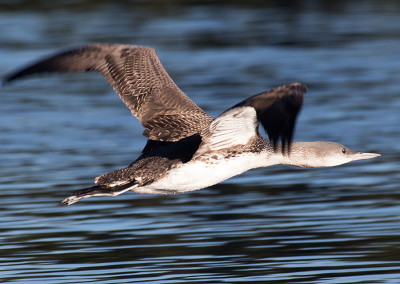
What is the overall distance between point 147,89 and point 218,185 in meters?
2.08

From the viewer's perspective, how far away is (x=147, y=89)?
845 cm

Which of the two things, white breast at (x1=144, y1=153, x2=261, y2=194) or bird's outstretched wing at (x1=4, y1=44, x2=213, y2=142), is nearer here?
white breast at (x1=144, y1=153, x2=261, y2=194)

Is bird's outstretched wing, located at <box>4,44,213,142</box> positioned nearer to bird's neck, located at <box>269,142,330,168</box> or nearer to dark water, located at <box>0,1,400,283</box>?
bird's neck, located at <box>269,142,330,168</box>

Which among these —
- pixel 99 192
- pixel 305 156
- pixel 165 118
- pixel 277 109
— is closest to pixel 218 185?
pixel 165 118

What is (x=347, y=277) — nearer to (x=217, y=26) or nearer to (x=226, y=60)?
(x=226, y=60)

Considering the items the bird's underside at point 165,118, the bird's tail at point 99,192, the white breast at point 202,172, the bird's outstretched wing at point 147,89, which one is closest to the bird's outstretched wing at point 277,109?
the bird's underside at point 165,118

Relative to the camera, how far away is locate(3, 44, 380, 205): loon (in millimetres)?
6508

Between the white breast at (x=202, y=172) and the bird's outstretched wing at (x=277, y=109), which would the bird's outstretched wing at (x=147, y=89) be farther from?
the bird's outstretched wing at (x=277, y=109)

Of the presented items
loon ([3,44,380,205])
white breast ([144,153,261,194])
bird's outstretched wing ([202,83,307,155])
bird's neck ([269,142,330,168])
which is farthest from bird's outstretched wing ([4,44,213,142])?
bird's outstretched wing ([202,83,307,155])

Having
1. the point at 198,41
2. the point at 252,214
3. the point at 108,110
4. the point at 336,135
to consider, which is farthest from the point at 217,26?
the point at 252,214

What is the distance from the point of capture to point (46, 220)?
28.9ft

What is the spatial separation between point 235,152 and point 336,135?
505 centimetres

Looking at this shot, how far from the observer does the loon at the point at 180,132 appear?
6.51 metres

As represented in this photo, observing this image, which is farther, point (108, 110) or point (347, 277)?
point (108, 110)
